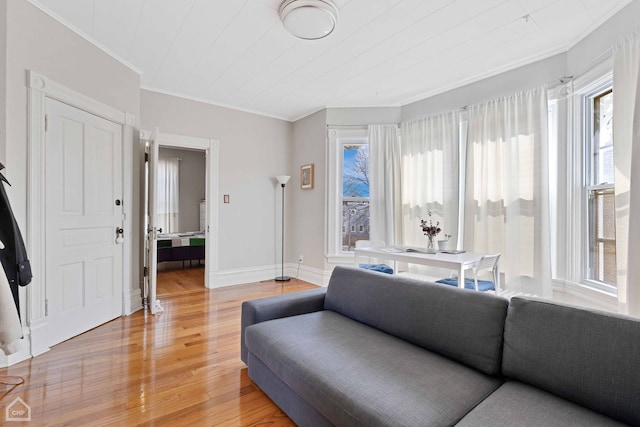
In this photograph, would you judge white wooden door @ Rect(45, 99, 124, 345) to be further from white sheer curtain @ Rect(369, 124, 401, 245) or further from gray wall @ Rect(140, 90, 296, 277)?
white sheer curtain @ Rect(369, 124, 401, 245)

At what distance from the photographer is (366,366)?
4.78ft

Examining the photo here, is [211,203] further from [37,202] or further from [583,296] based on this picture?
[583,296]

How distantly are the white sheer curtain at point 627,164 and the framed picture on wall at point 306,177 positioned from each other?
358 centimetres

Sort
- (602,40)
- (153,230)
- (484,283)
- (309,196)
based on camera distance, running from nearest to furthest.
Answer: (602,40), (484,283), (153,230), (309,196)

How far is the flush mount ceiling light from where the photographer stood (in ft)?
7.51

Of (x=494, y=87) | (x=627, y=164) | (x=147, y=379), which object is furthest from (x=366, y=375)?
(x=494, y=87)

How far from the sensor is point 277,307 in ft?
7.22

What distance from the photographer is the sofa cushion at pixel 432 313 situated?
1466 mm

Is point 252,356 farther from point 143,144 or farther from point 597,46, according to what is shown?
point 597,46

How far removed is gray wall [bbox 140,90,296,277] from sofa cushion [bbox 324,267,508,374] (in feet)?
9.83

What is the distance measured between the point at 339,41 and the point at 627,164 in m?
2.41

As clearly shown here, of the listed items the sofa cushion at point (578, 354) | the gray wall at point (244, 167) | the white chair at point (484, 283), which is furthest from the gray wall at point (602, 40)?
the gray wall at point (244, 167)

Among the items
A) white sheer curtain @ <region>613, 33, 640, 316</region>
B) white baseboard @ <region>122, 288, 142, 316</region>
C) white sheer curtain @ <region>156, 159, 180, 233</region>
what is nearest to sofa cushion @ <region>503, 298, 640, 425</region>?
white sheer curtain @ <region>613, 33, 640, 316</region>

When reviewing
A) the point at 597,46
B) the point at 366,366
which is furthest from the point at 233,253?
the point at 597,46
